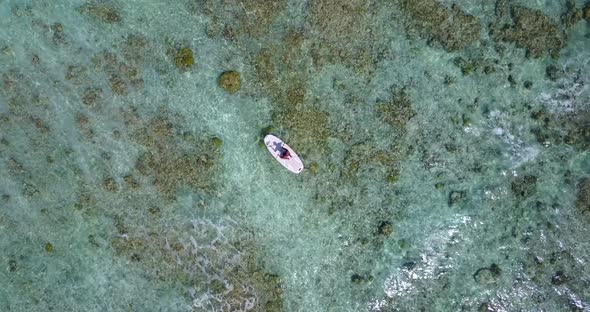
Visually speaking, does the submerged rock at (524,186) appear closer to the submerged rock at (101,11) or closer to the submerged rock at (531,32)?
the submerged rock at (531,32)

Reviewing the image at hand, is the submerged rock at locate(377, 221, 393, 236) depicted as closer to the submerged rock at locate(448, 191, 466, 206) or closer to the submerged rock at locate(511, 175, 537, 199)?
the submerged rock at locate(448, 191, 466, 206)

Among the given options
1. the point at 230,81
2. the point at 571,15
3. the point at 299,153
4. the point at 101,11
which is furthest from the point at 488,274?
the point at 101,11

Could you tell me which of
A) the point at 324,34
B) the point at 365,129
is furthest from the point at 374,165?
the point at 324,34

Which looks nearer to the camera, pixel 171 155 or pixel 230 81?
pixel 230 81

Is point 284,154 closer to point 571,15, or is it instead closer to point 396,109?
point 396,109

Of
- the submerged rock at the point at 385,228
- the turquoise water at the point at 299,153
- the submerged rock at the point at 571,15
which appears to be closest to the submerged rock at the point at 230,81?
the turquoise water at the point at 299,153
